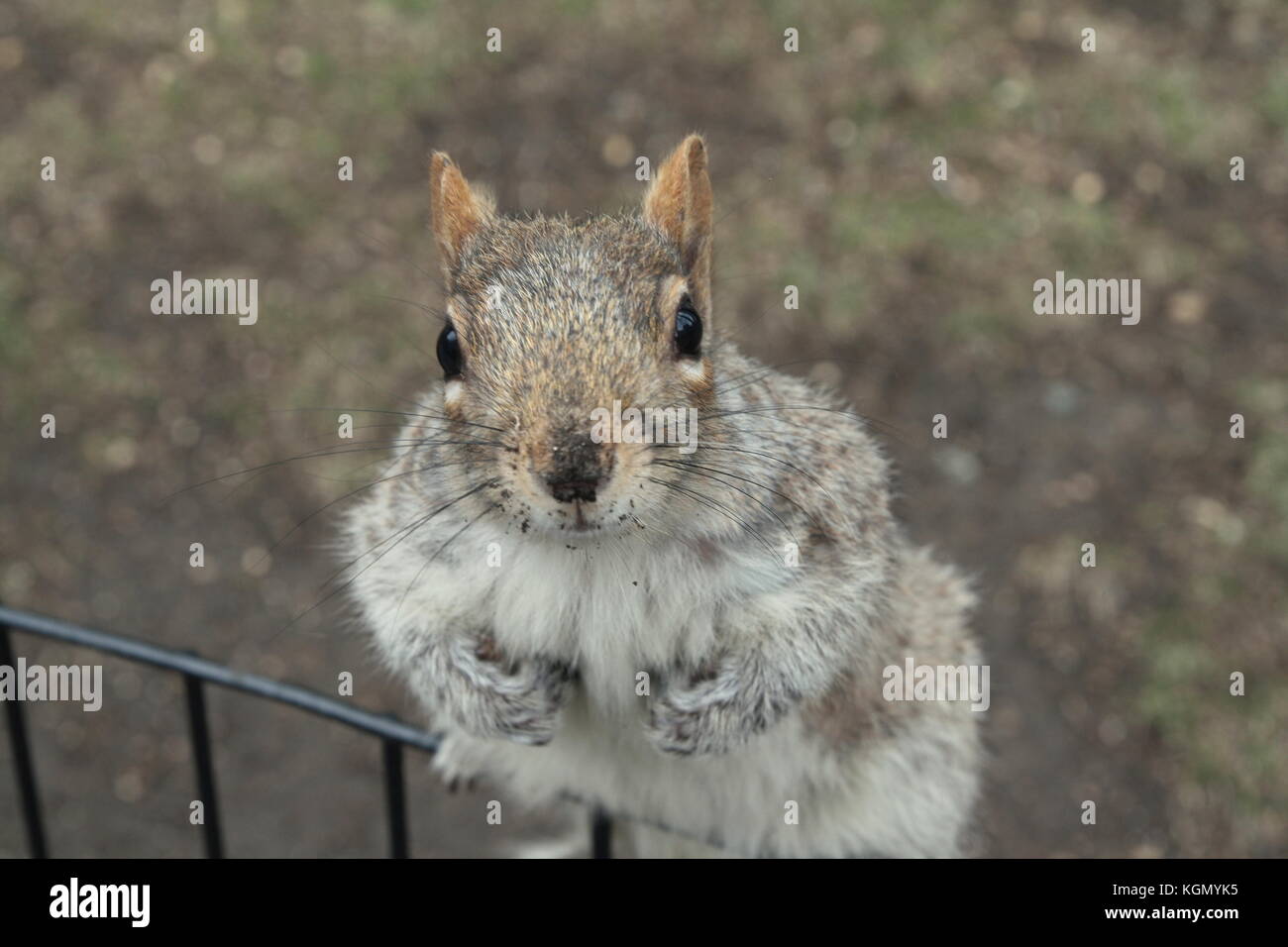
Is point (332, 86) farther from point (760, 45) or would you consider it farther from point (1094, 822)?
point (1094, 822)

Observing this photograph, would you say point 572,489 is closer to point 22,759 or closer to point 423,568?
point 423,568

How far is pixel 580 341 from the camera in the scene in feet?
6.18

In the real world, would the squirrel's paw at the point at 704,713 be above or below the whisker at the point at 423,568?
below

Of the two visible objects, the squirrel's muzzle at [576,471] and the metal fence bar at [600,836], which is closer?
the squirrel's muzzle at [576,471]

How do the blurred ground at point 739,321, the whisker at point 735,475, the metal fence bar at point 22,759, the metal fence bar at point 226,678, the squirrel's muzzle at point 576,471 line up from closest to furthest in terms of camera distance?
the squirrel's muzzle at point 576,471 < the whisker at point 735,475 < the metal fence bar at point 226,678 < the metal fence bar at point 22,759 < the blurred ground at point 739,321

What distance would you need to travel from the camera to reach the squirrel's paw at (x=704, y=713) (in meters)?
2.18

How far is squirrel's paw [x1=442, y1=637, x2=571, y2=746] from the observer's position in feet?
7.22

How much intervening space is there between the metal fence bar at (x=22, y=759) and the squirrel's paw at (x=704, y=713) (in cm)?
110

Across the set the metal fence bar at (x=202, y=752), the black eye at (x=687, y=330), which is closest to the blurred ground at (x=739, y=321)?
the metal fence bar at (x=202, y=752)

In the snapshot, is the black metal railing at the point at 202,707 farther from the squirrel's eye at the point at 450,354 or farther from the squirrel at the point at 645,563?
the squirrel's eye at the point at 450,354

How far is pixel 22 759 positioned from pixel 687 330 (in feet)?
4.87

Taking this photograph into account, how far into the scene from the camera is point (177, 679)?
439 cm

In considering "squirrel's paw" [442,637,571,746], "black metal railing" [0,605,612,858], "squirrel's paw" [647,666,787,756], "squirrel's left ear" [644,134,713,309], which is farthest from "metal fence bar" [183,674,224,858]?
"squirrel's left ear" [644,134,713,309]
